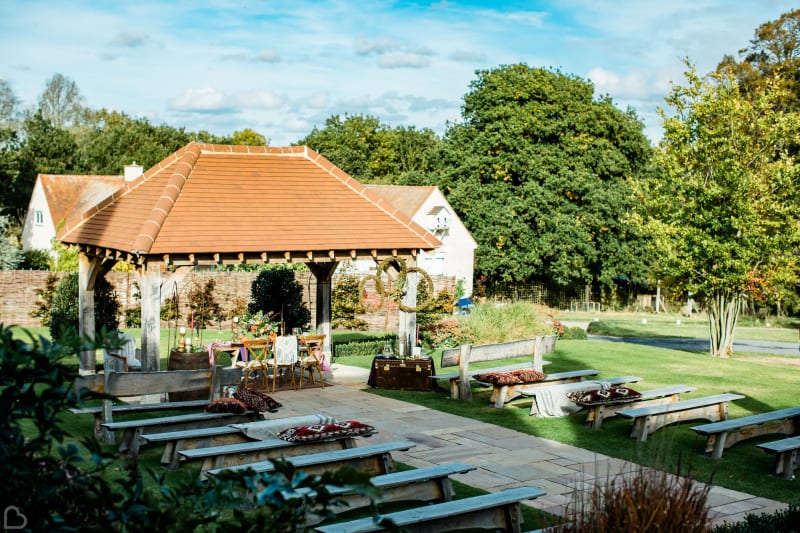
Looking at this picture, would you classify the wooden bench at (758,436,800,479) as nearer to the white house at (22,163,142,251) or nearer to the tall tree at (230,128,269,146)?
the white house at (22,163,142,251)

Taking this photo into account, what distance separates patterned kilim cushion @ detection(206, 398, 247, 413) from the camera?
31.4 ft

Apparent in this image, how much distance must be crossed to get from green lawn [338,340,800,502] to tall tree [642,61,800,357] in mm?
2120

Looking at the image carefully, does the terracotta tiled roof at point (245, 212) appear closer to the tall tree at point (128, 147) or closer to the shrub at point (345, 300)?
the shrub at point (345, 300)

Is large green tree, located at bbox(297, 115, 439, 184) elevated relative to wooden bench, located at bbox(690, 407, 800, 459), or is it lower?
elevated

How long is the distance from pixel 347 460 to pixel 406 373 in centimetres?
667

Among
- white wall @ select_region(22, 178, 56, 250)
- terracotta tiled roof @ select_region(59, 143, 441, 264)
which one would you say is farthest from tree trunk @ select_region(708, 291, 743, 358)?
white wall @ select_region(22, 178, 56, 250)

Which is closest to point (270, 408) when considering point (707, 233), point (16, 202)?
point (707, 233)

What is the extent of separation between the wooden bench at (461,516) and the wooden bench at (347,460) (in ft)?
3.63

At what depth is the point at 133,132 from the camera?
188ft

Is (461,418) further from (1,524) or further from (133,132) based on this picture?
(133,132)

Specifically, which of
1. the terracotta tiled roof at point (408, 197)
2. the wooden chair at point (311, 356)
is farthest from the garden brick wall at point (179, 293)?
the terracotta tiled roof at point (408, 197)

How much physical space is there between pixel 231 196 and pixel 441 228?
24553 millimetres

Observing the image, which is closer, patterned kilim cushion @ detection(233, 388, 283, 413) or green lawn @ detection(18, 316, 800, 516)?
green lawn @ detection(18, 316, 800, 516)

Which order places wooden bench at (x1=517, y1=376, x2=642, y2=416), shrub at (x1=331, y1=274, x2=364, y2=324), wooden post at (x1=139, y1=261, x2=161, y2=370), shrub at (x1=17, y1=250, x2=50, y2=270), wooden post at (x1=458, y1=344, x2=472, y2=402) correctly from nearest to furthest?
wooden bench at (x1=517, y1=376, x2=642, y2=416)
wooden post at (x1=139, y1=261, x2=161, y2=370)
wooden post at (x1=458, y1=344, x2=472, y2=402)
shrub at (x1=331, y1=274, x2=364, y2=324)
shrub at (x1=17, y1=250, x2=50, y2=270)
